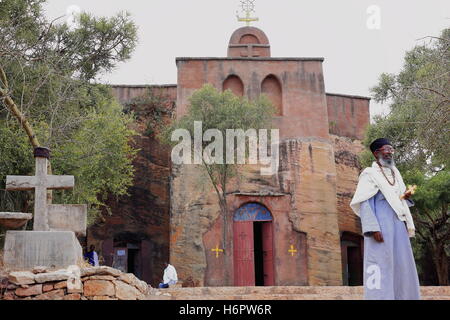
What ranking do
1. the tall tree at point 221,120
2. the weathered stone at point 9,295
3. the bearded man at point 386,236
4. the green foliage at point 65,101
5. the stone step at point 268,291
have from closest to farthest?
1. the bearded man at point 386,236
2. the weathered stone at point 9,295
3. the stone step at point 268,291
4. the green foliage at point 65,101
5. the tall tree at point 221,120

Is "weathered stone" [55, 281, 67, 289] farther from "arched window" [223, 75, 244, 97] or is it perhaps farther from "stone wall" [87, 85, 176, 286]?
"stone wall" [87, 85, 176, 286]

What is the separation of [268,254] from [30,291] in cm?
1407

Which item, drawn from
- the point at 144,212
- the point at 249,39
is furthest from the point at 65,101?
the point at 249,39

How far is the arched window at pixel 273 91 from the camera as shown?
72.0 ft

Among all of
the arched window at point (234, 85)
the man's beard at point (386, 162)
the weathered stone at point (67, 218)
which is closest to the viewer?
the man's beard at point (386, 162)

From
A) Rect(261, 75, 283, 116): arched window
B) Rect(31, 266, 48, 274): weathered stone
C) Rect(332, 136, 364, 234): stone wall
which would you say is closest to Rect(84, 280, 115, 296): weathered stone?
Rect(31, 266, 48, 274): weathered stone

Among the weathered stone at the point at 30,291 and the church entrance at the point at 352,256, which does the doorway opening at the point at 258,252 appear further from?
the weathered stone at the point at 30,291

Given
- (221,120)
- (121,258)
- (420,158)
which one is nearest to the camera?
(420,158)

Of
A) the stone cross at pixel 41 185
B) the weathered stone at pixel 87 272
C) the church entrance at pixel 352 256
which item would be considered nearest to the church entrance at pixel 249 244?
the church entrance at pixel 352 256

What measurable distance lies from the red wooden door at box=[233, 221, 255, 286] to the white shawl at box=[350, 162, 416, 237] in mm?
13711

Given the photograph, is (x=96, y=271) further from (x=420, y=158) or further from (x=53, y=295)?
(x=420, y=158)

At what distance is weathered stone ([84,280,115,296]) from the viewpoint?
25.1ft

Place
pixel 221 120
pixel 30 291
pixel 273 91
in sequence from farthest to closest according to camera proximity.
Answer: pixel 273 91
pixel 221 120
pixel 30 291

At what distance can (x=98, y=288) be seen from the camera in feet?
25.4
